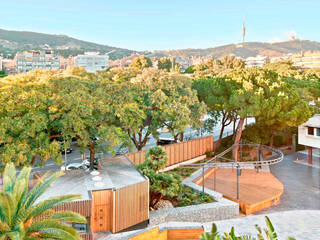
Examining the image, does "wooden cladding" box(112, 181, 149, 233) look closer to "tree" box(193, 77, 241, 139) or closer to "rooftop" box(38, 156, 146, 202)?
"rooftop" box(38, 156, 146, 202)

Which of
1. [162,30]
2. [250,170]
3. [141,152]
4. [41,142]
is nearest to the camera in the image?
[41,142]

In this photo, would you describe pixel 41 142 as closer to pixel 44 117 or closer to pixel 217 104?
pixel 44 117

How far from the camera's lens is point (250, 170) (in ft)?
66.3

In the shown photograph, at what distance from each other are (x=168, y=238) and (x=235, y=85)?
1414cm

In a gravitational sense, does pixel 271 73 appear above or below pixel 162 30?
below

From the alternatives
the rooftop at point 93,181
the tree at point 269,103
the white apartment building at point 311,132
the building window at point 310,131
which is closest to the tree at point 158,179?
the rooftop at point 93,181

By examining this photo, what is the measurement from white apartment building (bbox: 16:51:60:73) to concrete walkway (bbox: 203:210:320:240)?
9713 cm

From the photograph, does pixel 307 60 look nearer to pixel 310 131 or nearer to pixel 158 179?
pixel 310 131

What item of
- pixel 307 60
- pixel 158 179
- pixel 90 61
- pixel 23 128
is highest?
pixel 307 60

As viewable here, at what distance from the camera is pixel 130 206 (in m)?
11.3

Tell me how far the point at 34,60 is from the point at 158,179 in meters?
104

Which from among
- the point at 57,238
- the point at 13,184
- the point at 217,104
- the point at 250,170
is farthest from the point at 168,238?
the point at 217,104

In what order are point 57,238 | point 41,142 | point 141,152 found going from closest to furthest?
point 57,238, point 41,142, point 141,152

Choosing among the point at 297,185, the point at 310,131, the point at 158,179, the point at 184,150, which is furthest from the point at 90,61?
the point at 158,179
